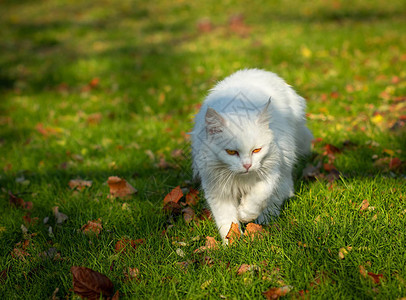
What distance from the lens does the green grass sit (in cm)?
252

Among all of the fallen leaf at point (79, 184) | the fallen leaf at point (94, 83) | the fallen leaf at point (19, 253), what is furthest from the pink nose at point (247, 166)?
A: the fallen leaf at point (94, 83)

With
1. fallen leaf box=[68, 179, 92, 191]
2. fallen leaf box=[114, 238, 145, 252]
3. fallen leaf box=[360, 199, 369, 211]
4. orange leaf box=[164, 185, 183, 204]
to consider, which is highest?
fallen leaf box=[360, 199, 369, 211]

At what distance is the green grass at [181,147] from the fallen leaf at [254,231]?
8 centimetres

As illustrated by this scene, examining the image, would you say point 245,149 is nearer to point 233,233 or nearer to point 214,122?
point 214,122

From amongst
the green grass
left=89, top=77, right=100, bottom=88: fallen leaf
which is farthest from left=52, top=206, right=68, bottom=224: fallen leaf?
left=89, top=77, right=100, bottom=88: fallen leaf

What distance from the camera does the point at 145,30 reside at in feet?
43.5

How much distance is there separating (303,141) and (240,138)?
1.40m

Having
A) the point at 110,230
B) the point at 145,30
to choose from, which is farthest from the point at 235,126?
the point at 145,30

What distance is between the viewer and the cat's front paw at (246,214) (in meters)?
2.98

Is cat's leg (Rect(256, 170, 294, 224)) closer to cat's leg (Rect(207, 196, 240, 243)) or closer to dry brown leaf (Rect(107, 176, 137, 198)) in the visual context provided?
cat's leg (Rect(207, 196, 240, 243))

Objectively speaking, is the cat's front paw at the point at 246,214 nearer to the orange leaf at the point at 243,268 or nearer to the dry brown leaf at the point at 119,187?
the orange leaf at the point at 243,268

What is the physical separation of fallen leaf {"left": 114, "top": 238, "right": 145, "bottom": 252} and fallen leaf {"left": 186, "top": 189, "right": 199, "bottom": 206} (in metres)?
0.65

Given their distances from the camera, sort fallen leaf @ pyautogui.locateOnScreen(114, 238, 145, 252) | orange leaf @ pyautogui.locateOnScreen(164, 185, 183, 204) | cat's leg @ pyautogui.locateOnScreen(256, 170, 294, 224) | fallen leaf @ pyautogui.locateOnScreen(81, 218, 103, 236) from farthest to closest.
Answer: orange leaf @ pyautogui.locateOnScreen(164, 185, 183, 204)
fallen leaf @ pyautogui.locateOnScreen(81, 218, 103, 236)
cat's leg @ pyautogui.locateOnScreen(256, 170, 294, 224)
fallen leaf @ pyautogui.locateOnScreen(114, 238, 145, 252)

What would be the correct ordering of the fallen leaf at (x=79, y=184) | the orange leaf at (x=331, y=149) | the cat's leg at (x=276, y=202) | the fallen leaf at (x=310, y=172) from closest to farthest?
the cat's leg at (x=276, y=202)
the fallen leaf at (x=310, y=172)
the fallen leaf at (x=79, y=184)
the orange leaf at (x=331, y=149)
